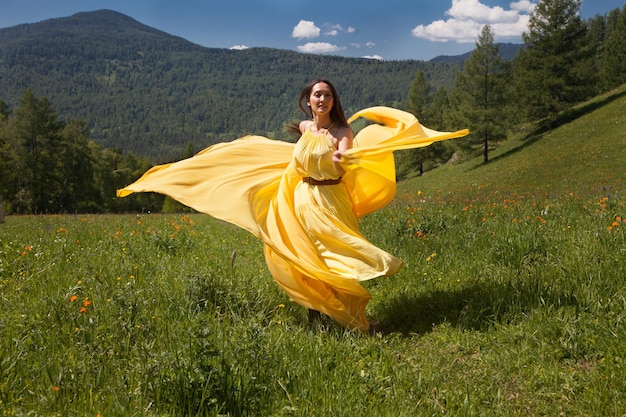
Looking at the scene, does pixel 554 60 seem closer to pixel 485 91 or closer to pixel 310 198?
pixel 485 91

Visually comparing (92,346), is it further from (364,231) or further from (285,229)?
(364,231)

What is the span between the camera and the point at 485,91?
41719mm

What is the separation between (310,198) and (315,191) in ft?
0.32

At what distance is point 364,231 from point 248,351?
5906 millimetres

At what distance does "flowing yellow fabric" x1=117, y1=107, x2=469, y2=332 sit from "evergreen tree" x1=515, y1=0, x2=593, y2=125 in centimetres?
3821

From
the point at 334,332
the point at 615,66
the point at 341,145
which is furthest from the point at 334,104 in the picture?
the point at 615,66

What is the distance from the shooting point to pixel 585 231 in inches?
224

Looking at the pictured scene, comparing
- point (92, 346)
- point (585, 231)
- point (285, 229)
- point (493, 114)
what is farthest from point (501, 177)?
point (92, 346)

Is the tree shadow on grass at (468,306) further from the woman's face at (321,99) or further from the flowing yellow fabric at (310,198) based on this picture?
the woman's face at (321,99)

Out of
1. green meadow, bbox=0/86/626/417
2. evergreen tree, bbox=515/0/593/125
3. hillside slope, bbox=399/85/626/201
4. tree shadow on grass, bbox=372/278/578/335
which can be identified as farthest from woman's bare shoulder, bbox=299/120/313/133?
evergreen tree, bbox=515/0/593/125

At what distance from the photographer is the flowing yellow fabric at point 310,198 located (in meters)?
4.55

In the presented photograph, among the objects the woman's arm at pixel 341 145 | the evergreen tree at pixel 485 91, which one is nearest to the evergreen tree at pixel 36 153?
the evergreen tree at pixel 485 91

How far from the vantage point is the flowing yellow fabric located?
455 cm

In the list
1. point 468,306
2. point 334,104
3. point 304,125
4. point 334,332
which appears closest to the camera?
point 334,332
